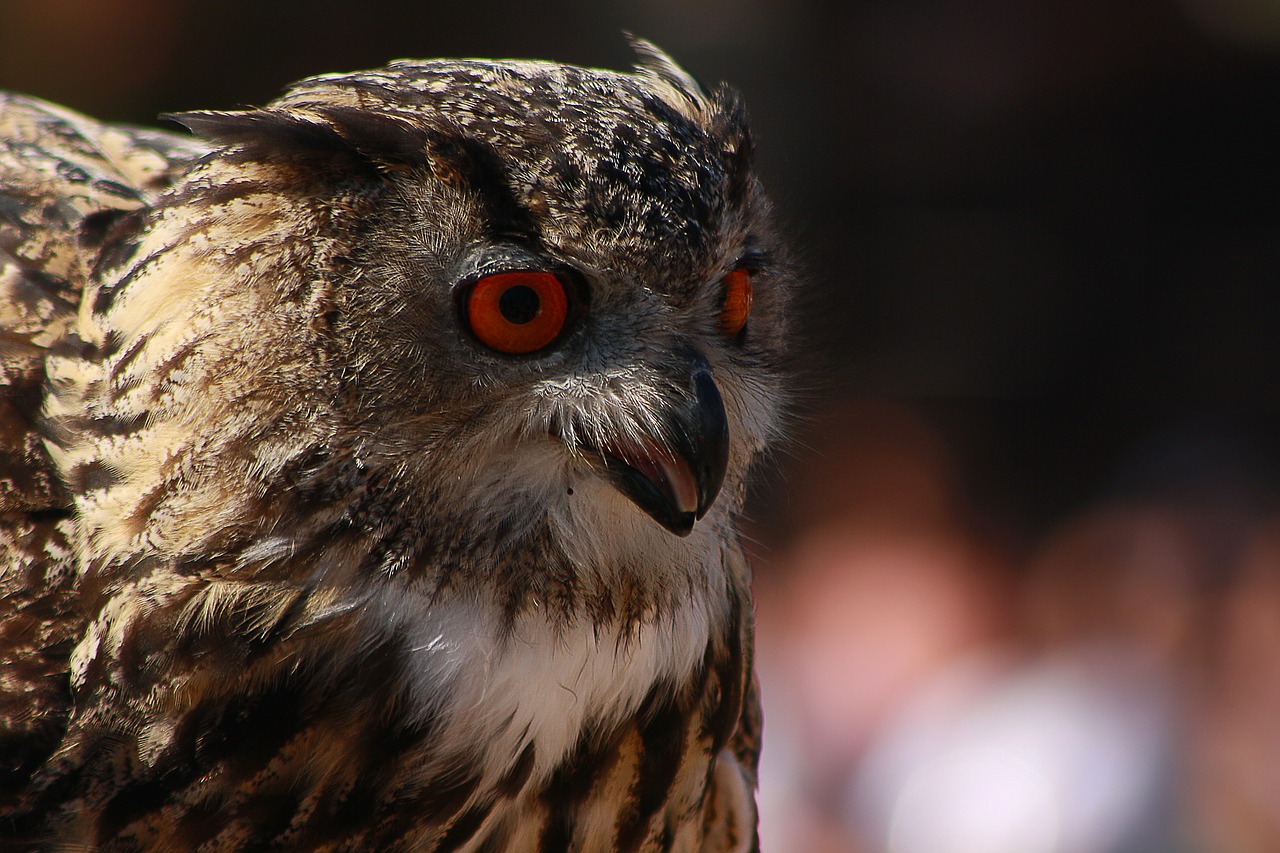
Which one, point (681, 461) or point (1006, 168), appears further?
point (1006, 168)

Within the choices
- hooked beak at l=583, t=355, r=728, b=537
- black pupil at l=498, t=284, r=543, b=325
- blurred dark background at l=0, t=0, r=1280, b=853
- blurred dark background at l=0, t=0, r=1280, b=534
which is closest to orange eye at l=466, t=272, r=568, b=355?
black pupil at l=498, t=284, r=543, b=325

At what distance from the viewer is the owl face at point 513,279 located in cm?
119

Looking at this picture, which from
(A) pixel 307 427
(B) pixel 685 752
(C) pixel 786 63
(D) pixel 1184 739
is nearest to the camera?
(A) pixel 307 427

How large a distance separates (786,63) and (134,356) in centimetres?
380

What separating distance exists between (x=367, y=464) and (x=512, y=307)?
19 cm

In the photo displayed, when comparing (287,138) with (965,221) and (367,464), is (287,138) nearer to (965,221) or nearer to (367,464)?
(367,464)

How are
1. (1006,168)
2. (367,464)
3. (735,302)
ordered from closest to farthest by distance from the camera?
(367,464) → (735,302) → (1006,168)

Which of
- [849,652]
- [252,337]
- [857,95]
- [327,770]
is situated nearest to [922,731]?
[849,652]

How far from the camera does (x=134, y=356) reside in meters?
1.26

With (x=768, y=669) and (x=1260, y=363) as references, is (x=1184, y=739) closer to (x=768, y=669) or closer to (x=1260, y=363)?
(x=768, y=669)

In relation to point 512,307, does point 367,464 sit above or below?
below

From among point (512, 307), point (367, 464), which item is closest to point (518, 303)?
point (512, 307)

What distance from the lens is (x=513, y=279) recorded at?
3.91 ft

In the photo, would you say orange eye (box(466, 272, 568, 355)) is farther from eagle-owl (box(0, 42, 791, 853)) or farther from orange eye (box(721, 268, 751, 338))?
orange eye (box(721, 268, 751, 338))
